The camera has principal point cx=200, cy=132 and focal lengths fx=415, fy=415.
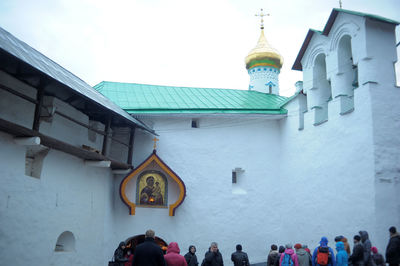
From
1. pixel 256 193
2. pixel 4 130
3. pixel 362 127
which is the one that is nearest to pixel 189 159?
pixel 256 193

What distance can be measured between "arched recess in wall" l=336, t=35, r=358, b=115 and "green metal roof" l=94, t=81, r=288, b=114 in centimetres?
253

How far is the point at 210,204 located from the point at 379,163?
→ 193 inches

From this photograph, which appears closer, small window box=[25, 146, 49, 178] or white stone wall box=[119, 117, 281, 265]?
small window box=[25, 146, 49, 178]

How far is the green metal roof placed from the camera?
12.2m

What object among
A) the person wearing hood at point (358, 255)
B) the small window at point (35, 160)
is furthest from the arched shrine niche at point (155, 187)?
the person wearing hood at point (358, 255)

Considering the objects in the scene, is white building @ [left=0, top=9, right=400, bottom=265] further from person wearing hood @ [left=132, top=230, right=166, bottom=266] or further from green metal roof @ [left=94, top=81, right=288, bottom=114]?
person wearing hood @ [left=132, top=230, right=166, bottom=266]

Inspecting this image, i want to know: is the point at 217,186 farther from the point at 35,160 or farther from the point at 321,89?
the point at 35,160

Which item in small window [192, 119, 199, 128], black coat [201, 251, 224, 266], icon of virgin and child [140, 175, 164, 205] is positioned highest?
small window [192, 119, 199, 128]

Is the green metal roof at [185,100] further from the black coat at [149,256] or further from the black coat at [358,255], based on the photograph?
the black coat at [149,256]

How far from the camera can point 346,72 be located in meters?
10.7

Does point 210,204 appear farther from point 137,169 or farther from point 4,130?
point 4,130

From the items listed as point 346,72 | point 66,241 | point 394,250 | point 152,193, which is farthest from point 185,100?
point 394,250

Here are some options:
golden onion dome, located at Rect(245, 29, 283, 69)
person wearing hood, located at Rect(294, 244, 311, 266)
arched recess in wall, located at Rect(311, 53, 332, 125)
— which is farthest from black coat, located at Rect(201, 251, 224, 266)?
golden onion dome, located at Rect(245, 29, 283, 69)

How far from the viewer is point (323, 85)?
1183cm
